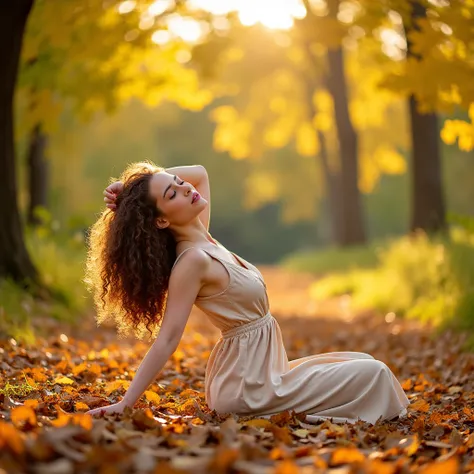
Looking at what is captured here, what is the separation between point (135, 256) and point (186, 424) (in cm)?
83

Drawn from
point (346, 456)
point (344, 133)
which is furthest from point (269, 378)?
point (344, 133)

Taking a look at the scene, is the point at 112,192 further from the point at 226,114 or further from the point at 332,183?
the point at 226,114

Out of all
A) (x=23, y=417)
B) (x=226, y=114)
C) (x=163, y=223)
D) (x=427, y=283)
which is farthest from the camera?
(x=226, y=114)

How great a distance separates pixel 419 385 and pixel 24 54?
20.5 ft

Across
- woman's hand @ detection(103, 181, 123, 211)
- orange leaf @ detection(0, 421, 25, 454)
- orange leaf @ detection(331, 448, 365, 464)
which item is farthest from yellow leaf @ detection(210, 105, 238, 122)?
orange leaf @ detection(0, 421, 25, 454)

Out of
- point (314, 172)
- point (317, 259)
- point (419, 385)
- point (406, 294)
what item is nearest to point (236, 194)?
point (314, 172)

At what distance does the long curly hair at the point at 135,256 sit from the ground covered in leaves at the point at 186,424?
19.1 inches

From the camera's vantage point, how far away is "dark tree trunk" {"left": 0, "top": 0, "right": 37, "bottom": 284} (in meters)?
6.81

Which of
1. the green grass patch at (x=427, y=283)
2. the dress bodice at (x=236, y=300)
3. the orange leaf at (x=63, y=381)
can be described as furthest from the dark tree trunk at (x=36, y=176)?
the dress bodice at (x=236, y=300)

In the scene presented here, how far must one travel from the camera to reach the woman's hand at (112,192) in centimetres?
369

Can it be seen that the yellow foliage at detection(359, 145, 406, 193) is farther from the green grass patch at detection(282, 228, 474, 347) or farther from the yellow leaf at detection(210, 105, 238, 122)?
the green grass patch at detection(282, 228, 474, 347)

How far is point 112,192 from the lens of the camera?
371cm

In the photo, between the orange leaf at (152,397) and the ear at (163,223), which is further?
the orange leaf at (152,397)

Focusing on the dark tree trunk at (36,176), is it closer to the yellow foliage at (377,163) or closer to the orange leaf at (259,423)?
the orange leaf at (259,423)
